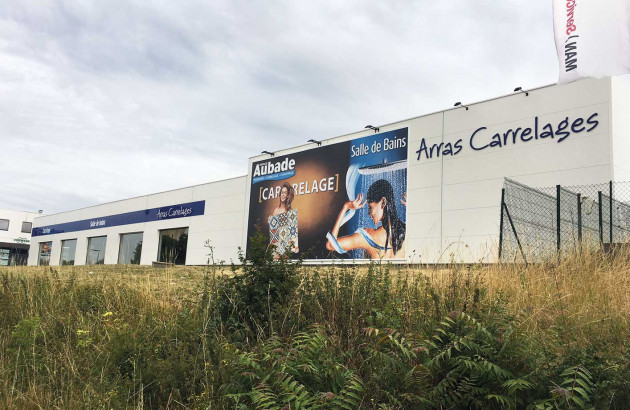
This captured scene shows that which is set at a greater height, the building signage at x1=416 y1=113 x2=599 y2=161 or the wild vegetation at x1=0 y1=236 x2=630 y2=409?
the building signage at x1=416 y1=113 x2=599 y2=161

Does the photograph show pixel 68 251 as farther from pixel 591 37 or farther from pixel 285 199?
pixel 591 37

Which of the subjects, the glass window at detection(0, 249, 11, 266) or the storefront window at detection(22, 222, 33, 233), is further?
the storefront window at detection(22, 222, 33, 233)

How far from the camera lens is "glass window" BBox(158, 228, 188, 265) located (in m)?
32.0

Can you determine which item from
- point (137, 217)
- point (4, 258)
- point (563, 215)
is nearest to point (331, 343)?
point (563, 215)

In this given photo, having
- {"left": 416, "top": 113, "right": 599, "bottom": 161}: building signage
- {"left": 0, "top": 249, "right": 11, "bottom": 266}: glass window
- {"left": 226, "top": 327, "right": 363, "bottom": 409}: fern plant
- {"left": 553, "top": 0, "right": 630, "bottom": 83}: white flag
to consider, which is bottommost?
{"left": 226, "top": 327, "right": 363, "bottom": 409}: fern plant

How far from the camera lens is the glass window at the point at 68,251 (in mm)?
44000

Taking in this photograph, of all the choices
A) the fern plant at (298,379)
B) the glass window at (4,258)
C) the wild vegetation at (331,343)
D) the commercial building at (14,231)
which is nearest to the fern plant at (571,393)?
the wild vegetation at (331,343)

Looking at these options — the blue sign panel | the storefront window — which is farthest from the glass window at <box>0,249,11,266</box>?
the blue sign panel

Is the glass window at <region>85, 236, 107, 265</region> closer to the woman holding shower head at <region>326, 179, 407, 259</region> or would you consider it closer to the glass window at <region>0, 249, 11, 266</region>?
the glass window at <region>0, 249, 11, 266</region>

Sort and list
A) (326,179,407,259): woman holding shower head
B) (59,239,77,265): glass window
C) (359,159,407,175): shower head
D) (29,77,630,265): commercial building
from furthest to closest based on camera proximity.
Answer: (59,239,77,265): glass window
(359,159,407,175): shower head
(326,179,407,259): woman holding shower head
(29,77,630,265): commercial building

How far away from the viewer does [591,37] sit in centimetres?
1268

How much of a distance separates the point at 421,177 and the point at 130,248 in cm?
2408

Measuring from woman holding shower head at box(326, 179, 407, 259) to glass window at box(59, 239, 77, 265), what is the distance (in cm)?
3020

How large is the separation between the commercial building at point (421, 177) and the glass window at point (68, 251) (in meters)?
17.0
